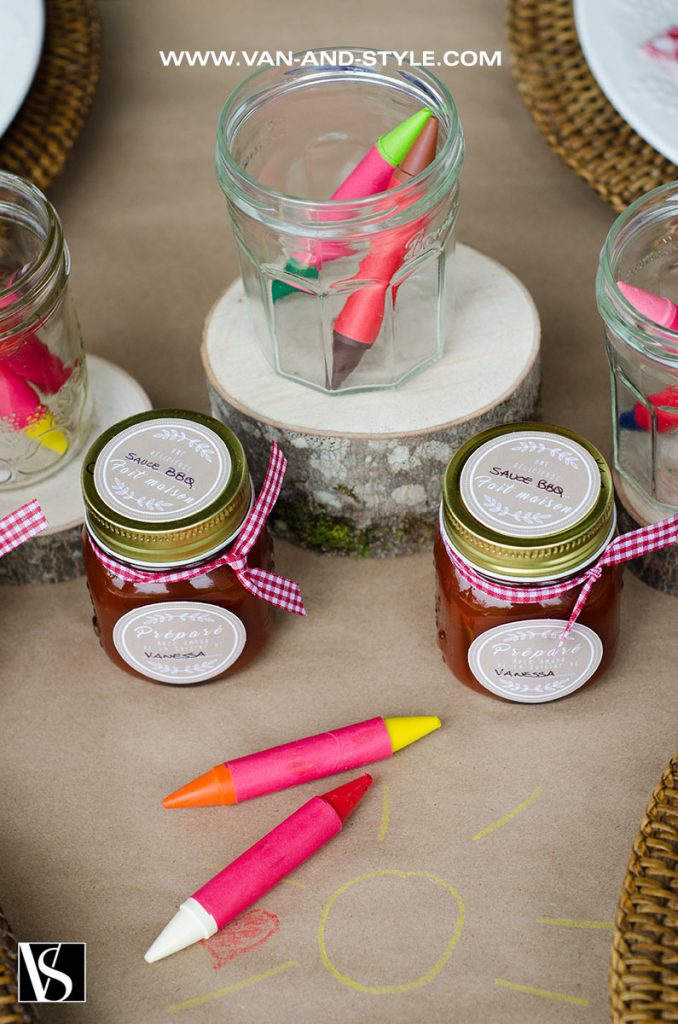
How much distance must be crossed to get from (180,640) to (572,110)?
0.64 meters

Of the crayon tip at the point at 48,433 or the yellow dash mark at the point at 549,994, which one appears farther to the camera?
the crayon tip at the point at 48,433

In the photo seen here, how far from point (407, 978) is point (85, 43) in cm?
92

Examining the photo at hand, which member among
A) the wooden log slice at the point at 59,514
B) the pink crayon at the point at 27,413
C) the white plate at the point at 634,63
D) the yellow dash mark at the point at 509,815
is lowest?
the yellow dash mark at the point at 509,815

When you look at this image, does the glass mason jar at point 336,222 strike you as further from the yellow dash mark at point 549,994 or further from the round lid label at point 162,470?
the yellow dash mark at point 549,994

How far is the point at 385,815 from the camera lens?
0.81 metres

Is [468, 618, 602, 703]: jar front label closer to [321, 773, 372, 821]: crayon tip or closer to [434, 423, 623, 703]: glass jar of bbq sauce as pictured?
[434, 423, 623, 703]: glass jar of bbq sauce

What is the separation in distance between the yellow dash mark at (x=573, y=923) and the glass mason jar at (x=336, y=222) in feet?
1.28

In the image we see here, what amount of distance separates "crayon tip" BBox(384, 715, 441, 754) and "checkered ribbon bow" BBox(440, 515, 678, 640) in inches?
4.4

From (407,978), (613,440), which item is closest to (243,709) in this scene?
(407,978)

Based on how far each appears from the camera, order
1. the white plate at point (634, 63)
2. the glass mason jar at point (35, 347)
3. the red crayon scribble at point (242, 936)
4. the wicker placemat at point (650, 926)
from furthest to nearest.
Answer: the white plate at point (634, 63) → the glass mason jar at point (35, 347) → the red crayon scribble at point (242, 936) → the wicker placemat at point (650, 926)

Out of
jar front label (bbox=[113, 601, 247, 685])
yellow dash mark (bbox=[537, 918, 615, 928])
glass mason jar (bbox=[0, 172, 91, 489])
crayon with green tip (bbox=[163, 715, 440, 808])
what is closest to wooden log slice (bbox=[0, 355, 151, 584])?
glass mason jar (bbox=[0, 172, 91, 489])

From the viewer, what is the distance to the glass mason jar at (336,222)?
827mm

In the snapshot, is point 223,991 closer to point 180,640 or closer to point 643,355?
point 180,640

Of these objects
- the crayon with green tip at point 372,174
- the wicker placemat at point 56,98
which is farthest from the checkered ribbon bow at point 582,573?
the wicker placemat at point 56,98
